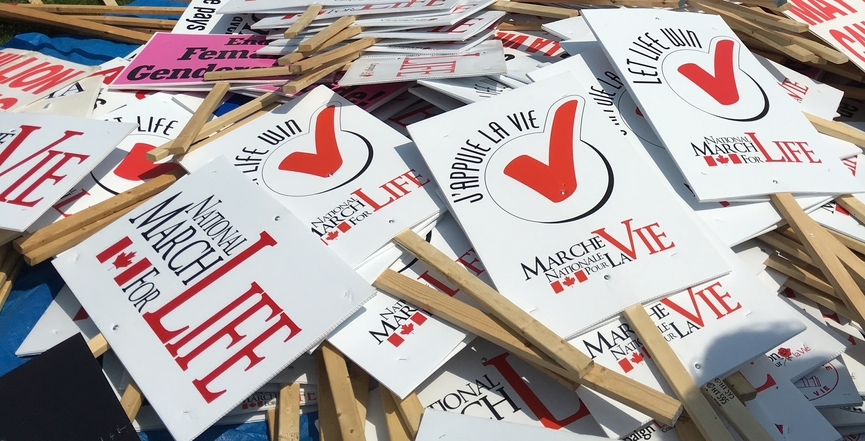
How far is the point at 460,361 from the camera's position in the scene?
3053mm

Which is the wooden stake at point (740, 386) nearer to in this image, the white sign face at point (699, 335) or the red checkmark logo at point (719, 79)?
the white sign face at point (699, 335)

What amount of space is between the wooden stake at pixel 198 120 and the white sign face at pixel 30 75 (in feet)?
3.84

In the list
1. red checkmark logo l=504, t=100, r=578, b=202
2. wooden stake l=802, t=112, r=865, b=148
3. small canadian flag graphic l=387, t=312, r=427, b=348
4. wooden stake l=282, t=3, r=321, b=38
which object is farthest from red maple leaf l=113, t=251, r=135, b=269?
wooden stake l=802, t=112, r=865, b=148

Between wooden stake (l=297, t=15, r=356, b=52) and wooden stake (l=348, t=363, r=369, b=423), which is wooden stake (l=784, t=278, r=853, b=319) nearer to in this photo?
wooden stake (l=348, t=363, r=369, b=423)

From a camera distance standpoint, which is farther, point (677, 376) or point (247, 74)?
point (247, 74)

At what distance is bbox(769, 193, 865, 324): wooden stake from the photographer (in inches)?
119

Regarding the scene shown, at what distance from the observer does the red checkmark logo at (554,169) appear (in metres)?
3.22

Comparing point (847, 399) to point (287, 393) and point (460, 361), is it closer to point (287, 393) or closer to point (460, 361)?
point (460, 361)

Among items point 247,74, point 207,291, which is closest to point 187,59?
point 247,74

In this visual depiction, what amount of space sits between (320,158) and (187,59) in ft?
5.29

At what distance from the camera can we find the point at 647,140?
3.63 m

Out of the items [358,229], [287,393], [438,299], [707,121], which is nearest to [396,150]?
[358,229]

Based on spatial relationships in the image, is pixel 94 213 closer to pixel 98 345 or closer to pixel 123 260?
pixel 123 260

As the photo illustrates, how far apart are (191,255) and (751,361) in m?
2.64
